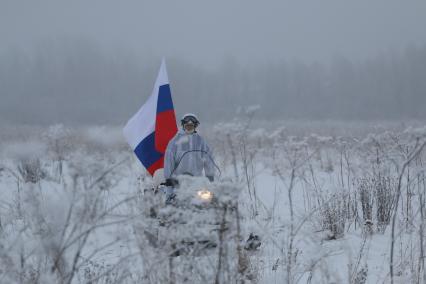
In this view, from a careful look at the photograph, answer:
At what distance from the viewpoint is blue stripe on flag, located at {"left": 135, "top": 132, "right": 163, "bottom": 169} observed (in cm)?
528

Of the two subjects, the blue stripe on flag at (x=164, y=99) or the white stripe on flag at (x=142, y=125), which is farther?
the blue stripe on flag at (x=164, y=99)

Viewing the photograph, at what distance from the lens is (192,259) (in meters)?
1.99

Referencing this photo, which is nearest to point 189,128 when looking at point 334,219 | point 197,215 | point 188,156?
point 188,156

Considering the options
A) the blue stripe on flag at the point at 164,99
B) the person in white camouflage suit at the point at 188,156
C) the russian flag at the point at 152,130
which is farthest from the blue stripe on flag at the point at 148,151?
the person in white camouflage suit at the point at 188,156

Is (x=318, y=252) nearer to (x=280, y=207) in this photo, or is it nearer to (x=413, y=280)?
(x=413, y=280)

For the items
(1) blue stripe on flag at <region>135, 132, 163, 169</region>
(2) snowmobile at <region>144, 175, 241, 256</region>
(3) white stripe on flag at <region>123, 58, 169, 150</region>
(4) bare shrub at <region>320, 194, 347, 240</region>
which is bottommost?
(2) snowmobile at <region>144, 175, 241, 256</region>

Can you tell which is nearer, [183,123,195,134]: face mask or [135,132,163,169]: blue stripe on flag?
[183,123,195,134]: face mask

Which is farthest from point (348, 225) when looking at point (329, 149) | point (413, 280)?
point (329, 149)

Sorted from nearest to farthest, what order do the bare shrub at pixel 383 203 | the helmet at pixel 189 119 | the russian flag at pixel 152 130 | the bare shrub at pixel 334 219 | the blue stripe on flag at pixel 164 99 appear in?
the helmet at pixel 189 119
the bare shrub at pixel 334 219
the bare shrub at pixel 383 203
the russian flag at pixel 152 130
the blue stripe on flag at pixel 164 99

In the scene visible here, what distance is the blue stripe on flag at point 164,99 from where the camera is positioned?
17.8 feet

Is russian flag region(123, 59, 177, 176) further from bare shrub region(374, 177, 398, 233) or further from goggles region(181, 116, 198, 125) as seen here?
bare shrub region(374, 177, 398, 233)

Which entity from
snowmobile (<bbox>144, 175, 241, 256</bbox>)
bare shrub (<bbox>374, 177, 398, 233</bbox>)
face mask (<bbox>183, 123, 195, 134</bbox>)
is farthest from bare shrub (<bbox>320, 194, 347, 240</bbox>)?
snowmobile (<bbox>144, 175, 241, 256</bbox>)

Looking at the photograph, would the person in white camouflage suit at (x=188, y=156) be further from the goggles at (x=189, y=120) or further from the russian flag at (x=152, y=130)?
the russian flag at (x=152, y=130)

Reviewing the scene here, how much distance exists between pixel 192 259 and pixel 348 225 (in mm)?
3585
